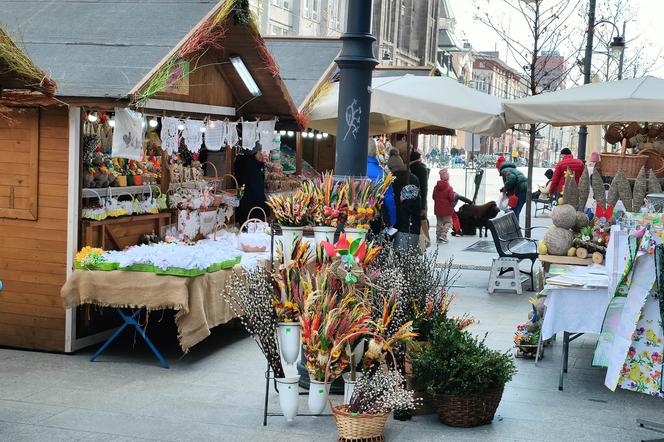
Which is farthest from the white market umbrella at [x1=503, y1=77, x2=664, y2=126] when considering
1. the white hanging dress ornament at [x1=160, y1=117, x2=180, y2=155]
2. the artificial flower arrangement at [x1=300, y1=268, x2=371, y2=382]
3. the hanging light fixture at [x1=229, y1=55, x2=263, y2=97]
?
the artificial flower arrangement at [x1=300, y1=268, x2=371, y2=382]

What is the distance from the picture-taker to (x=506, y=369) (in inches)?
239

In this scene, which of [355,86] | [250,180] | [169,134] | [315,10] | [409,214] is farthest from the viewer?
[315,10]

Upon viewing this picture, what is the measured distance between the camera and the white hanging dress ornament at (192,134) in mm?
10008

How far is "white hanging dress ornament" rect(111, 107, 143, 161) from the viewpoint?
8336mm

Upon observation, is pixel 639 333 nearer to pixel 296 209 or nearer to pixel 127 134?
pixel 296 209

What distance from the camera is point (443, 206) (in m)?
18.0

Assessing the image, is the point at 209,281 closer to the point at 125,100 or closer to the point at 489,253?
the point at 125,100

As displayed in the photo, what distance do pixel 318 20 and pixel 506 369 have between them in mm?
45772

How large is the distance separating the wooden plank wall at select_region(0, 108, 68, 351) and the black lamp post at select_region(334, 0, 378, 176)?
118 inches

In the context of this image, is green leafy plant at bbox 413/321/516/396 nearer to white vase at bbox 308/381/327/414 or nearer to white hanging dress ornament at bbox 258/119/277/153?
white vase at bbox 308/381/327/414

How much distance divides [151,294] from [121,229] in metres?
1.42

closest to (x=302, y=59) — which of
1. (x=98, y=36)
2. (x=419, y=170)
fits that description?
(x=419, y=170)

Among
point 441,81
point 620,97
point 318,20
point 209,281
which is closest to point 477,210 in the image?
point 441,81

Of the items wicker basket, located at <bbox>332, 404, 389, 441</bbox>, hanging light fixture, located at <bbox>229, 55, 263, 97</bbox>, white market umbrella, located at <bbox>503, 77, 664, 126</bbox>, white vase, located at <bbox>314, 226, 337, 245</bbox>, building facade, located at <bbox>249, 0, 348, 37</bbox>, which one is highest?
building facade, located at <bbox>249, 0, 348, 37</bbox>
